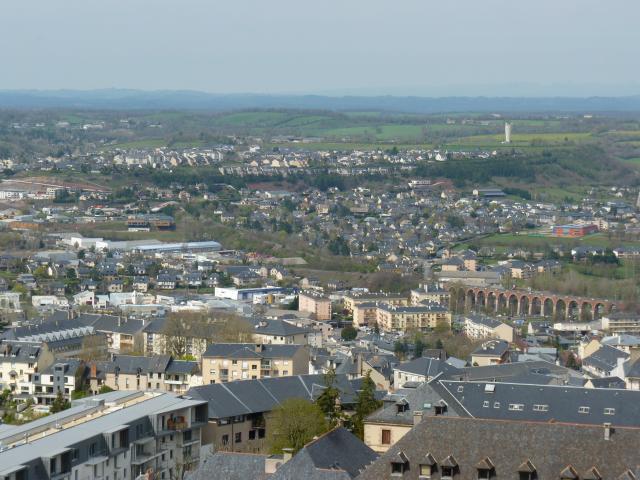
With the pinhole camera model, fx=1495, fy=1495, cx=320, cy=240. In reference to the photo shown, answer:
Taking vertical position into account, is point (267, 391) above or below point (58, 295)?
above

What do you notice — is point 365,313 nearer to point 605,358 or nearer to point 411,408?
point 605,358

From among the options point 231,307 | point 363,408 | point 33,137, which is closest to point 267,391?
point 363,408

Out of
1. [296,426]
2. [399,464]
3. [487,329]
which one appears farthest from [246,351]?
[399,464]

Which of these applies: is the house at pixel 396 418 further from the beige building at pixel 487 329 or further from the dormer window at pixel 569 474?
the beige building at pixel 487 329

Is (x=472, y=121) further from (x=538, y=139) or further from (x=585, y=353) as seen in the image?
(x=585, y=353)

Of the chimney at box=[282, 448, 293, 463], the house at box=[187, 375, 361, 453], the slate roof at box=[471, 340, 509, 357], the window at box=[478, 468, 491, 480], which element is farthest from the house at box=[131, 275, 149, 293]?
the window at box=[478, 468, 491, 480]

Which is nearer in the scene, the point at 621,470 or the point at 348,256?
the point at 621,470

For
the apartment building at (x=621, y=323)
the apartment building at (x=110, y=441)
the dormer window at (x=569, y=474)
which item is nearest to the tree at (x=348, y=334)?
the apartment building at (x=621, y=323)
